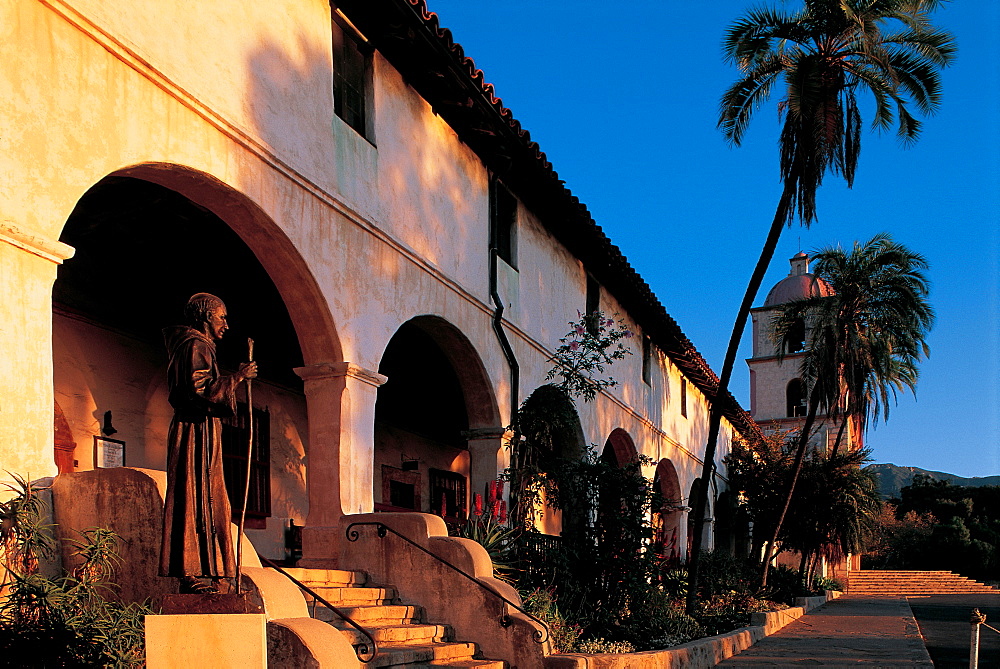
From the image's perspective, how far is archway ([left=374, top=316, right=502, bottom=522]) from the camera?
43.5 feet

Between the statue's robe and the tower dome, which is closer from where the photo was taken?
the statue's robe

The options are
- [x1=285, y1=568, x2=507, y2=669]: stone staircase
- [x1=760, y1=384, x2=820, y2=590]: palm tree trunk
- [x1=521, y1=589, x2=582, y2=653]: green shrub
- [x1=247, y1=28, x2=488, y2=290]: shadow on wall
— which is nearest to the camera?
[x1=285, y1=568, x2=507, y2=669]: stone staircase

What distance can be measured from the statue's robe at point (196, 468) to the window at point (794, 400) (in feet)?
159

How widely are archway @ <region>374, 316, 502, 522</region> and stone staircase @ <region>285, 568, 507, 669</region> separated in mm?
4065

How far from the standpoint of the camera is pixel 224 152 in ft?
26.9

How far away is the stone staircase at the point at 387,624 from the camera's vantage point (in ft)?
25.6

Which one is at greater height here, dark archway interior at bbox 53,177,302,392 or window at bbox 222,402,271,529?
dark archway interior at bbox 53,177,302,392

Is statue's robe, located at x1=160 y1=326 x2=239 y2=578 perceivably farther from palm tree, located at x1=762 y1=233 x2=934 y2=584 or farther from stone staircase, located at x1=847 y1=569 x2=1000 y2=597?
stone staircase, located at x1=847 y1=569 x2=1000 y2=597

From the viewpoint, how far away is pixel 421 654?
7.91 meters

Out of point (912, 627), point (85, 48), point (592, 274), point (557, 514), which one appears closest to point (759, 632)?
point (912, 627)

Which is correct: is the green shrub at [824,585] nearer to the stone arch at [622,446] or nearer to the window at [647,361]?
the window at [647,361]

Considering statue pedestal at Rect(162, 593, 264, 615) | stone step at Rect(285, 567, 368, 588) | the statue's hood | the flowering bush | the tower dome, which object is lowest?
stone step at Rect(285, 567, 368, 588)

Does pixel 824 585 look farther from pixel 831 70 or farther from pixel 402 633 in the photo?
pixel 402 633

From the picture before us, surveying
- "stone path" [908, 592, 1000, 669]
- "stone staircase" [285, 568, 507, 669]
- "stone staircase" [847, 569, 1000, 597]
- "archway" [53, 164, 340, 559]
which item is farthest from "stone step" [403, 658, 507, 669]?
"stone staircase" [847, 569, 1000, 597]
